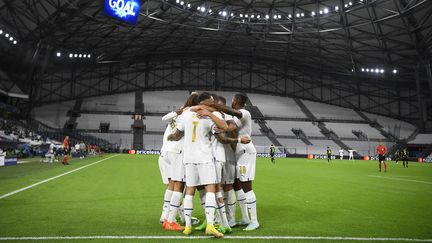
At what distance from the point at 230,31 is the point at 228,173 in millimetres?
38442

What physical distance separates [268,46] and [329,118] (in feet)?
62.6

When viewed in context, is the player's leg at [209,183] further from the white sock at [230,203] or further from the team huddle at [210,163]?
the white sock at [230,203]

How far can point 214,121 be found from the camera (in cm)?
543

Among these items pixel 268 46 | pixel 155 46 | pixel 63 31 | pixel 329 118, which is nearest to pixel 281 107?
pixel 329 118

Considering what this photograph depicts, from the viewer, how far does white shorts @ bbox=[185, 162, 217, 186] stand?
17.7 ft

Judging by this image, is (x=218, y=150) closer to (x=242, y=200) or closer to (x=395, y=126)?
(x=242, y=200)

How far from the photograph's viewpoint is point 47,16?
3466cm

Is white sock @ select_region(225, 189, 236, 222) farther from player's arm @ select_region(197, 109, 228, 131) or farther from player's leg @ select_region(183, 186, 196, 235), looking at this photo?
player's arm @ select_region(197, 109, 228, 131)

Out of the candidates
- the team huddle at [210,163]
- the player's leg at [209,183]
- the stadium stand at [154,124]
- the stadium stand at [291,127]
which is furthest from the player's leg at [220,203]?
the stadium stand at [291,127]

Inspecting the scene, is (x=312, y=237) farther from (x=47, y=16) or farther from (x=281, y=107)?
(x=281, y=107)

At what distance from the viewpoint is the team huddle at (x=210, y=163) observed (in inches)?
215

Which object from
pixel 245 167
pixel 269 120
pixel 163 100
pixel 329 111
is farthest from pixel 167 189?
pixel 329 111

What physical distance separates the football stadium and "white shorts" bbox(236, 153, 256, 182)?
0.04 metres

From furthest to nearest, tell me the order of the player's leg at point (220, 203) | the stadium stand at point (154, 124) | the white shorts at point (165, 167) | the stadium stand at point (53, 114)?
the stadium stand at point (154, 124) < the stadium stand at point (53, 114) < the white shorts at point (165, 167) < the player's leg at point (220, 203)
